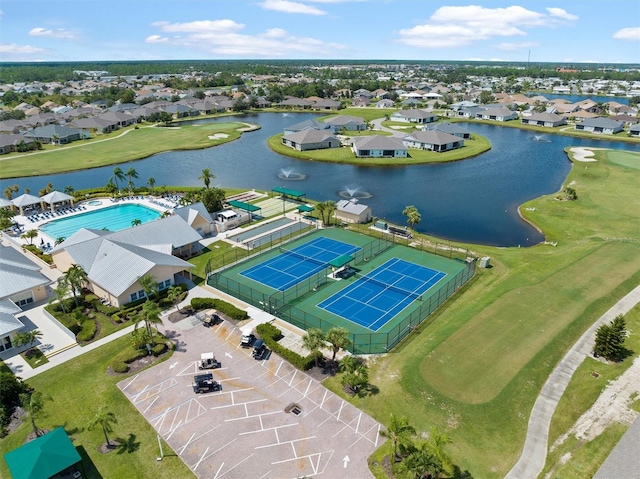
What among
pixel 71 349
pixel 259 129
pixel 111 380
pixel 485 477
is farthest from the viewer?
pixel 259 129

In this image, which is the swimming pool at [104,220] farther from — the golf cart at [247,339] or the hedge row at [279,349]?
the hedge row at [279,349]

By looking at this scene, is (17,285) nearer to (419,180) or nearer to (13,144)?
(419,180)

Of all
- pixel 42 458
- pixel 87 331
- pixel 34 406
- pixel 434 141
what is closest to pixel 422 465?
pixel 42 458

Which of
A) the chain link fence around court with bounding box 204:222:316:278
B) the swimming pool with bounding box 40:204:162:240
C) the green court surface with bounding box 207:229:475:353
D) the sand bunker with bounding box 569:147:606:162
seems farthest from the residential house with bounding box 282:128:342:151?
the sand bunker with bounding box 569:147:606:162

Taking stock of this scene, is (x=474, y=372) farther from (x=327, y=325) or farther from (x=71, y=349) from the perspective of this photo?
(x=71, y=349)

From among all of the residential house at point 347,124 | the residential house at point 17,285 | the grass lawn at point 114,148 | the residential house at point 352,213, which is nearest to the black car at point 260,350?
the residential house at point 17,285

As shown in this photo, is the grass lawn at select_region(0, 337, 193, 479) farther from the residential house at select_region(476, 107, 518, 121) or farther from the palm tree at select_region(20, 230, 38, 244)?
the residential house at select_region(476, 107, 518, 121)

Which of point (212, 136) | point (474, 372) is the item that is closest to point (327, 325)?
point (474, 372)
